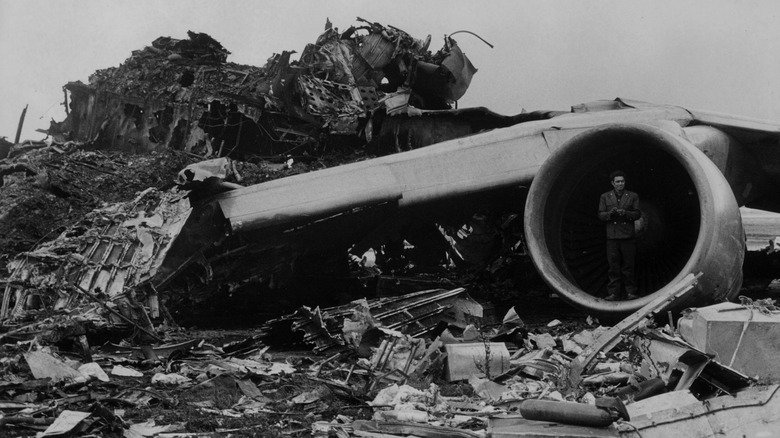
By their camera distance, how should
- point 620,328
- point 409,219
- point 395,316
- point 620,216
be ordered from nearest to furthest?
1. point 620,328
2. point 620,216
3. point 395,316
4. point 409,219

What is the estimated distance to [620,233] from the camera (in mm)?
7043

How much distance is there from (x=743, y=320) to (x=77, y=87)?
44.2ft

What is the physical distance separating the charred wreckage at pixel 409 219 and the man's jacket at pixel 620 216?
0.51 metres

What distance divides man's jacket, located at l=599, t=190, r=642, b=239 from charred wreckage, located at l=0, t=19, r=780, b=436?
512 millimetres

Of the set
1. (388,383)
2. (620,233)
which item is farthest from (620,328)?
(388,383)

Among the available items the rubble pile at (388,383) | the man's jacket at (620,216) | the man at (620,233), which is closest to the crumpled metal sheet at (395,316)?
the rubble pile at (388,383)

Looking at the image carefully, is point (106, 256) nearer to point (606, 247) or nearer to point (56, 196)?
point (56, 196)

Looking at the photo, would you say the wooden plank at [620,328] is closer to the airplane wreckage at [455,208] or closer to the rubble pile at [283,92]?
the airplane wreckage at [455,208]

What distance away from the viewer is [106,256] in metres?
Answer: 7.68

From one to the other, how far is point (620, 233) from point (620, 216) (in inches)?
6.4

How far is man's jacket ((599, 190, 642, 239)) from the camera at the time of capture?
275 inches

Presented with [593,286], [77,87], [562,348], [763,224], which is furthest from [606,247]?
[763,224]

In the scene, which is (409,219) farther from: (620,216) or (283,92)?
(283,92)

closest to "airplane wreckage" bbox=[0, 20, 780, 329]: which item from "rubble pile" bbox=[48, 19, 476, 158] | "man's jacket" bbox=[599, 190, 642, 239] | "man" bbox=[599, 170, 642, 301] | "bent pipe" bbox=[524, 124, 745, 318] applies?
"bent pipe" bbox=[524, 124, 745, 318]
